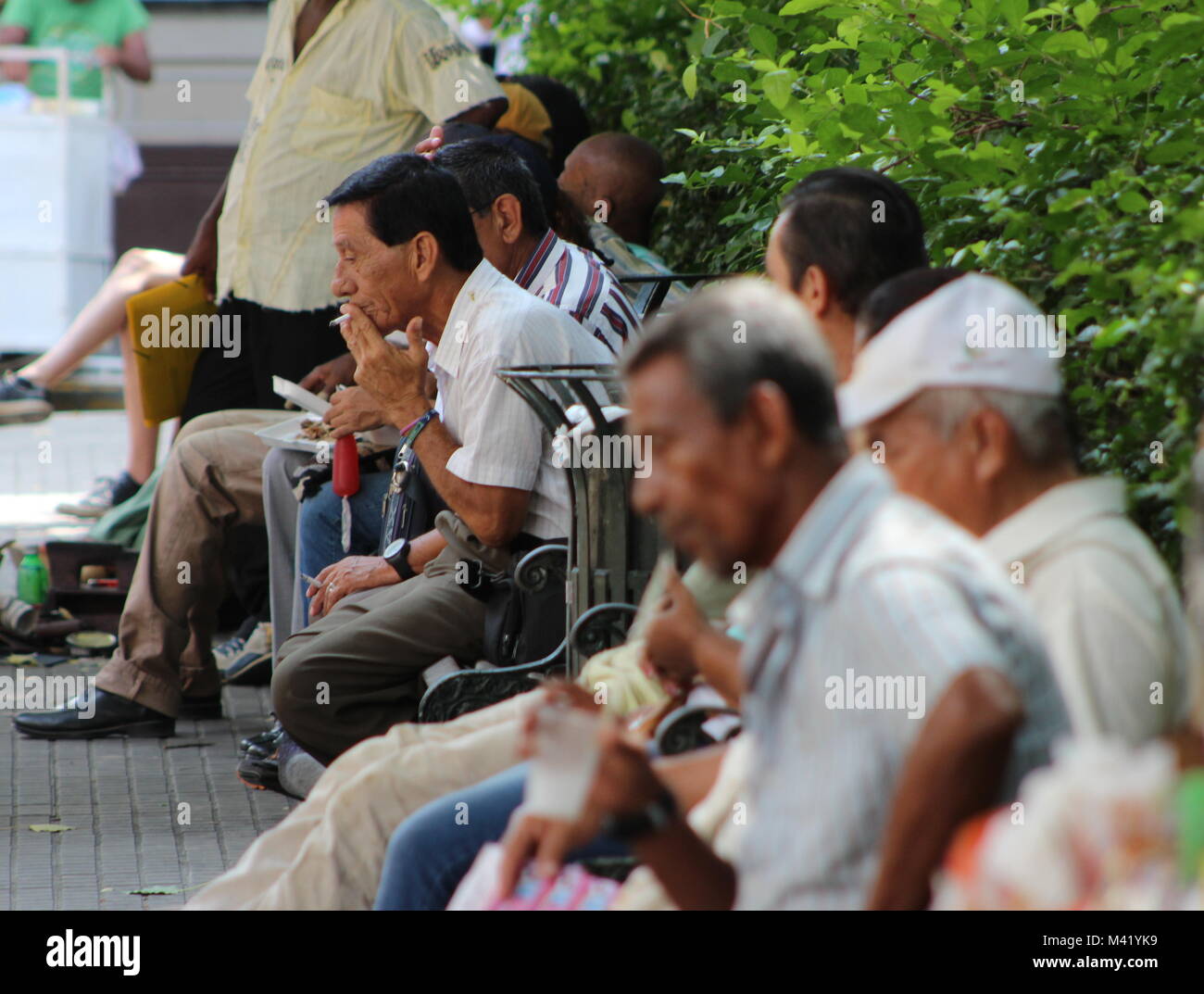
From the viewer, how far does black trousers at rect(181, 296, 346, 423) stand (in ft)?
21.8

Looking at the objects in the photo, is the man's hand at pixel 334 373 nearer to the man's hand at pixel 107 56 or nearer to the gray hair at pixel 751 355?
the gray hair at pixel 751 355

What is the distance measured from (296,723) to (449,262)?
1220mm

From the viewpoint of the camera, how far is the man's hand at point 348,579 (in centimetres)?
473

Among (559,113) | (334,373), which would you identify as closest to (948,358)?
(334,373)

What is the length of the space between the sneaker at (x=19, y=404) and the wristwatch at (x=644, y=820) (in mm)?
8737

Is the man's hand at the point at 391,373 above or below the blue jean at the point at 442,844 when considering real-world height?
above

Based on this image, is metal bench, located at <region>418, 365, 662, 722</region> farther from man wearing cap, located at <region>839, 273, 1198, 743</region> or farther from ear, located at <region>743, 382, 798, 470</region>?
ear, located at <region>743, 382, 798, 470</region>

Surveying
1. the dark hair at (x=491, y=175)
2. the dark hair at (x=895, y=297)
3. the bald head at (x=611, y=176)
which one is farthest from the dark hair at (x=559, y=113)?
the dark hair at (x=895, y=297)

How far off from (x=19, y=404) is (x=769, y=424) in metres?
9.10

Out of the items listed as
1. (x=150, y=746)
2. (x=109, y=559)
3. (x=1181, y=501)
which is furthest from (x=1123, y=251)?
(x=109, y=559)

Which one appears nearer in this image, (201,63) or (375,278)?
(375,278)

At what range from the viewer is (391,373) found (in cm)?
443
